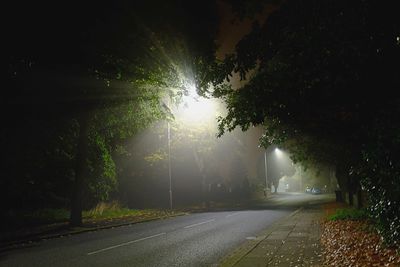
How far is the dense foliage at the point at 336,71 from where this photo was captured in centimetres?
630

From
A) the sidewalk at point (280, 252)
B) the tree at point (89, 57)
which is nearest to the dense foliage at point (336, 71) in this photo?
the tree at point (89, 57)

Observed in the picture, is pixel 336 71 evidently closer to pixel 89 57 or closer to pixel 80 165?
pixel 89 57

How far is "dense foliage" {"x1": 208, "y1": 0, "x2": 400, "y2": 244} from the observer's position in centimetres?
630

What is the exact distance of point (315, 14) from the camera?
640 centimetres

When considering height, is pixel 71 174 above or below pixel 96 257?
above

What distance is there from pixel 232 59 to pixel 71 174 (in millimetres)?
20312

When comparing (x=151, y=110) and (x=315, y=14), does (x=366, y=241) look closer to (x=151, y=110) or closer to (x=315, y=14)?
(x=315, y=14)

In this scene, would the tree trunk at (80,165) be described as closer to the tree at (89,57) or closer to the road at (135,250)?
the tree at (89,57)

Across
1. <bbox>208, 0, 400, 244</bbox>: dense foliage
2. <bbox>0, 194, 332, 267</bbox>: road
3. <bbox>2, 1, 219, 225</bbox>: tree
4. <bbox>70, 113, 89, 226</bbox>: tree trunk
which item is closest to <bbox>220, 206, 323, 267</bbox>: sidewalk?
<bbox>0, 194, 332, 267</bbox>: road

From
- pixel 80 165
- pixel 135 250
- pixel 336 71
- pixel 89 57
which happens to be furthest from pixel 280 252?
pixel 80 165

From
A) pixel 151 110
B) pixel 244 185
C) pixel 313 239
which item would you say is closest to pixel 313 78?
pixel 313 239

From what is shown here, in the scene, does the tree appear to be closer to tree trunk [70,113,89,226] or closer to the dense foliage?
tree trunk [70,113,89,226]

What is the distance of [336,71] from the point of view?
7676 mm

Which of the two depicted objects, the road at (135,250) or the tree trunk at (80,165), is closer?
the road at (135,250)
